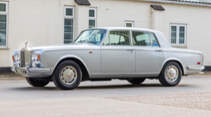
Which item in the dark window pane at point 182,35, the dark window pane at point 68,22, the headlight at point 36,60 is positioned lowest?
the headlight at point 36,60

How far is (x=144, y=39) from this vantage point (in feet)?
47.0

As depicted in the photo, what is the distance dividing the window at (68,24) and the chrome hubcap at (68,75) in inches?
397

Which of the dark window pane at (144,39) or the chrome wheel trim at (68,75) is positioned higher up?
the dark window pane at (144,39)

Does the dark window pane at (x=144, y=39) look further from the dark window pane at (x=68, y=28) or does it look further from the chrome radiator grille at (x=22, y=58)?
the dark window pane at (x=68, y=28)

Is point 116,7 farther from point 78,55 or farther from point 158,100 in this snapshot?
point 158,100

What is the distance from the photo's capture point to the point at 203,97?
11094mm

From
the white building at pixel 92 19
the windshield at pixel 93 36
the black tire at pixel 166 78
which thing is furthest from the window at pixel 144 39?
the white building at pixel 92 19

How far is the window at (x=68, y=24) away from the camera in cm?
2264

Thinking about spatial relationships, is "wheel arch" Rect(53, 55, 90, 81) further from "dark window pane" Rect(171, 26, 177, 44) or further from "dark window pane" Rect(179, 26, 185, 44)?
"dark window pane" Rect(179, 26, 185, 44)

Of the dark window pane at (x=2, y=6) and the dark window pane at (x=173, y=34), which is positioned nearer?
the dark window pane at (x=2, y=6)

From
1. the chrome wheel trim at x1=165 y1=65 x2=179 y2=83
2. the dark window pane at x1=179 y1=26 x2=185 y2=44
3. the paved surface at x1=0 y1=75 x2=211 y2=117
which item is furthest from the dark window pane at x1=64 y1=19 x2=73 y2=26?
the paved surface at x1=0 y1=75 x2=211 y2=117

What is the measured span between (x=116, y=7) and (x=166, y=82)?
10401mm

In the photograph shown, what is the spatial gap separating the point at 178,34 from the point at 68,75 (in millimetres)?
14562

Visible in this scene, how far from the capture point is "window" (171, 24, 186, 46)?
2617 centimetres
